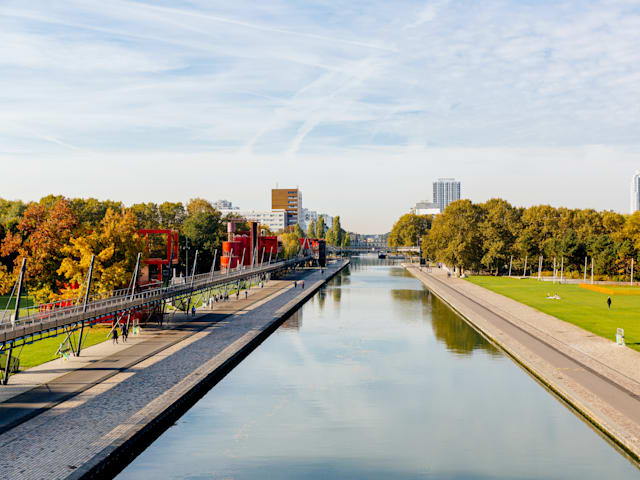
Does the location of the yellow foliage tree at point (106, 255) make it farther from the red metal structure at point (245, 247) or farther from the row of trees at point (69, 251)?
the red metal structure at point (245, 247)

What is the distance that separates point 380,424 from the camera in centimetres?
2920

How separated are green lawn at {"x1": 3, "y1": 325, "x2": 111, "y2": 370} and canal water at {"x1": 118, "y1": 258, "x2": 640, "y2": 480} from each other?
39.2ft

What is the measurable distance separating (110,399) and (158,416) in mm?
3579

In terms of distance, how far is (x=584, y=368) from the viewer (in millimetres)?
35875

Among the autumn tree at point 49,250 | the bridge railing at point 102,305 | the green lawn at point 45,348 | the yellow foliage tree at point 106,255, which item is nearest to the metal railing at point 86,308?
the bridge railing at point 102,305

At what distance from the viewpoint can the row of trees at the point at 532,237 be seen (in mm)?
113062

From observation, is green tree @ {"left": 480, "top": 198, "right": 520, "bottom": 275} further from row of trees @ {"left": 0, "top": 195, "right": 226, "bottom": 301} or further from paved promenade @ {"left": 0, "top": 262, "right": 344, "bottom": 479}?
row of trees @ {"left": 0, "top": 195, "right": 226, "bottom": 301}

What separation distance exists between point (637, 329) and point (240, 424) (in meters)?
36.9

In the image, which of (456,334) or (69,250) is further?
(456,334)

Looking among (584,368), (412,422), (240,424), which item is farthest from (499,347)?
(240,424)

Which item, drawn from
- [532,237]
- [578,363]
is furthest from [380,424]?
[532,237]

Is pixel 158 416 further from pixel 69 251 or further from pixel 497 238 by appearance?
pixel 497 238

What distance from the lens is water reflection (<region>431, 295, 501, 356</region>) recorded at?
47844mm

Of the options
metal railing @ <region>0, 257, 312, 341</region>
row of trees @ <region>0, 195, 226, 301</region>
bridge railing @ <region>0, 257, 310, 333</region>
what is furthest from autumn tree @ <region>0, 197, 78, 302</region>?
metal railing @ <region>0, 257, 312, 341</region>
